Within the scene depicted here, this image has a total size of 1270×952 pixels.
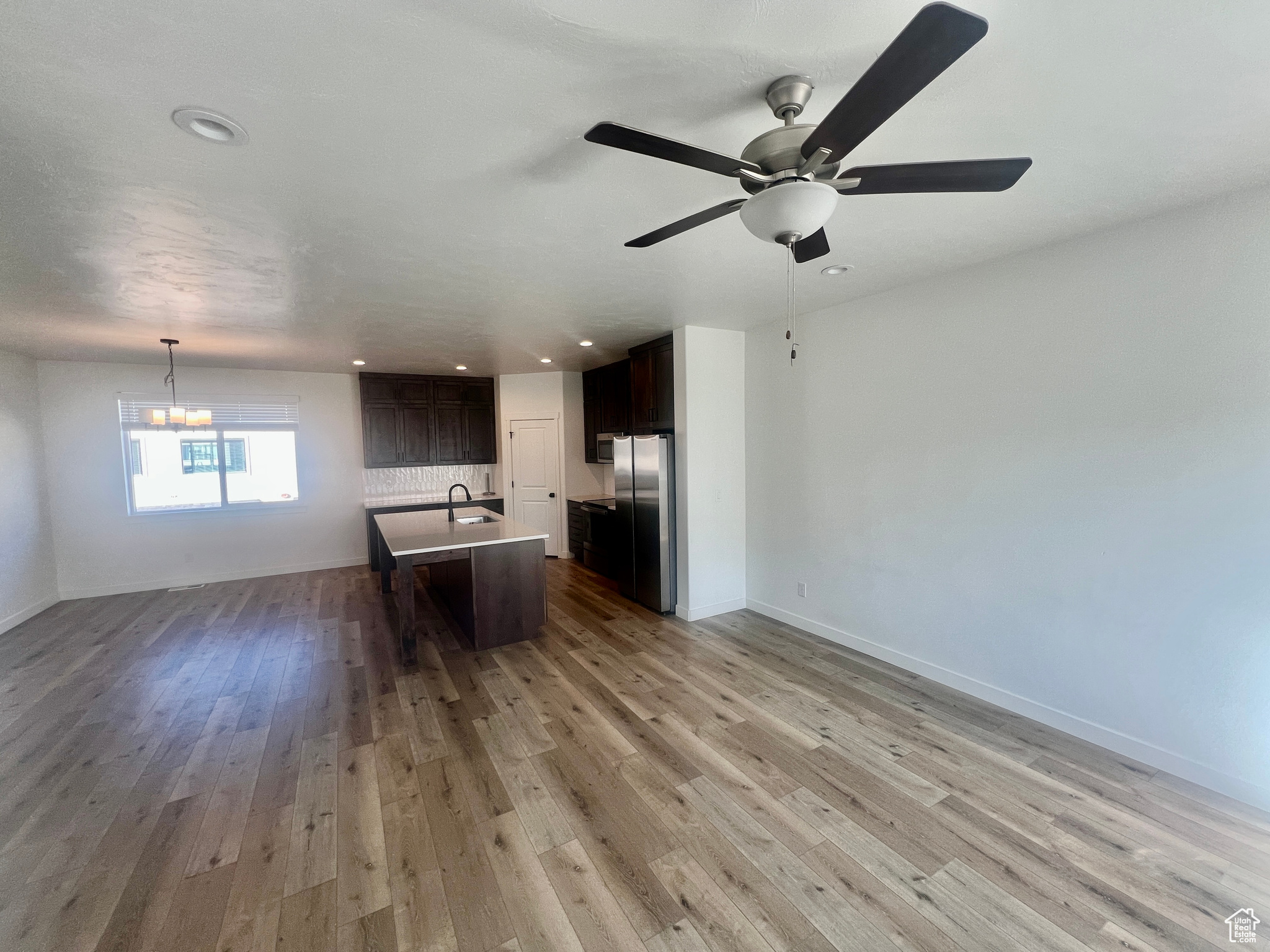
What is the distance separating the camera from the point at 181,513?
17.9ft

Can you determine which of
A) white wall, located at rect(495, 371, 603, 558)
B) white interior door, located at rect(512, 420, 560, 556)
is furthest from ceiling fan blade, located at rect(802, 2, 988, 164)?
white interior door, located at rect(512, 420, 560, 556)

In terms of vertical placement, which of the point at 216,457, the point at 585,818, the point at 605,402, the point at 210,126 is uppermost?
the point at 210,126

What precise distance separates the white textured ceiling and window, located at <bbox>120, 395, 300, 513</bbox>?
2.89 metres

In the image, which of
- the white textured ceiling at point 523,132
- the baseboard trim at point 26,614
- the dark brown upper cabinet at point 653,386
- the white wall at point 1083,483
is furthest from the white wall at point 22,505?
the white wall at point 1083,483

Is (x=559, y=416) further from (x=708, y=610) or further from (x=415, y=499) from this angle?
(x=708, y=610)

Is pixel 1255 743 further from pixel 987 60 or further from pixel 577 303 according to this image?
pixel 577 303

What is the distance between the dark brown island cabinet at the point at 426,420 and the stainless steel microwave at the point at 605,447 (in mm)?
1783

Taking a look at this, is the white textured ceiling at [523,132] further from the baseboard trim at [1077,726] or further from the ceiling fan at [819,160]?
the baseboard trim at [1077,726]

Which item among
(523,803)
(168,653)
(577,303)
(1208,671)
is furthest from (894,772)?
(168,653)

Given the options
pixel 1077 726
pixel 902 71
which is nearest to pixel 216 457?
pixel 902 71

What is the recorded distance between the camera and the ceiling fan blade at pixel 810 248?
69.1 inches

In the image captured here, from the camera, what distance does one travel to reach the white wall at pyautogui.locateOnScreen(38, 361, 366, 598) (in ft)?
16.4

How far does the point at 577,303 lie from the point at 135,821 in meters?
3.39

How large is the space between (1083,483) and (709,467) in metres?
2.44
